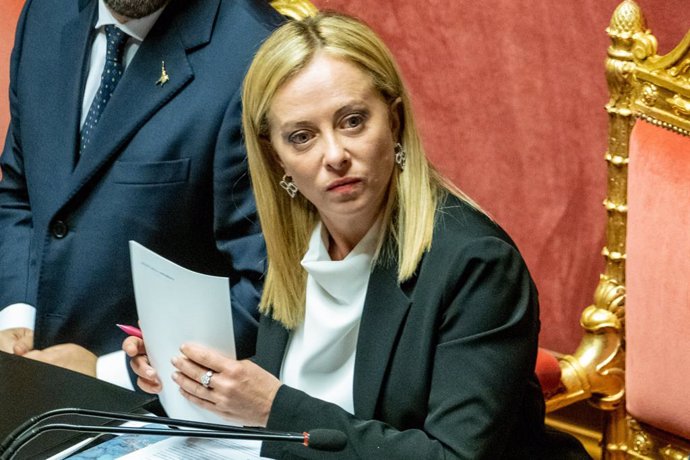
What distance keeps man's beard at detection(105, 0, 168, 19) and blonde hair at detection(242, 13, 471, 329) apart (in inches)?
23.0

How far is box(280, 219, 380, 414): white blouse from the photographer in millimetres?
1744

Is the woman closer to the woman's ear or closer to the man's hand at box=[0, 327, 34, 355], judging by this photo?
the woman's ear

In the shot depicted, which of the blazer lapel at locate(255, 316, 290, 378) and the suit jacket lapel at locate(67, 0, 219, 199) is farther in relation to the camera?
the suit jacket lapel at locate(67, 0, 219, 199)

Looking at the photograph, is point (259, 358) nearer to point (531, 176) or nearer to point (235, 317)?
point (235, 317)

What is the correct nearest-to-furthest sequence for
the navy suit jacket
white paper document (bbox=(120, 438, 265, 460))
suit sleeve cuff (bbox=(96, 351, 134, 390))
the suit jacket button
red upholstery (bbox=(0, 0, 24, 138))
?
white paper document (bbox=(120, 438, 265, 460))
suit sleeve cuff (bbox=(96, 351, 134, 390))
the navy suit jacket
the suit jacket button
red upholstery (bbox=(0, 0, 24, 138))

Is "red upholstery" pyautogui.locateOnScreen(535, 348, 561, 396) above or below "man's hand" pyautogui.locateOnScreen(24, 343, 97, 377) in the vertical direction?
above

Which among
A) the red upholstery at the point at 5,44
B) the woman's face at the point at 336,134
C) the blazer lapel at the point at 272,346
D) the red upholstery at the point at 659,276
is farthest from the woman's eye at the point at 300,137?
the red upholstery at the point at 5,44

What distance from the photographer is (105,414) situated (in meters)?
1.37

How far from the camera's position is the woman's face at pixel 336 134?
5.43 ft

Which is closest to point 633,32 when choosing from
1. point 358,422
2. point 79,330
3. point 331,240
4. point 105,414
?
point 331,240

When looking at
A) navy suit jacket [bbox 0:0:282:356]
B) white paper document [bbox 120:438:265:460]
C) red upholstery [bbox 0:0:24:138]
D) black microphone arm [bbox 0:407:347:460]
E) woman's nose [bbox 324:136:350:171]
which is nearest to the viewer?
black microphone arm [bbox 0:407:347:460]

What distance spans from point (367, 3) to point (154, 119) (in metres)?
0.63

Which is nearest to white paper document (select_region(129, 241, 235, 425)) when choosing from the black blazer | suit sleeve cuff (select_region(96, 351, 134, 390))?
the black blazer

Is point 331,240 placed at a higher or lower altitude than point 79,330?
higher
